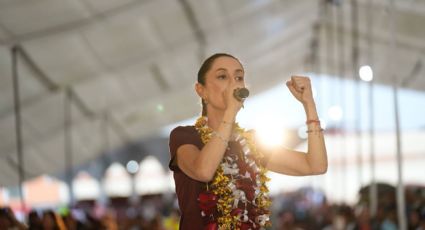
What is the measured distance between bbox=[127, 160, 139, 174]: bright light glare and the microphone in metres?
25.8

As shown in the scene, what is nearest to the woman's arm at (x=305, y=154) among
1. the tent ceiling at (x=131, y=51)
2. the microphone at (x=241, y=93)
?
the microphone at (x=241, y=93)

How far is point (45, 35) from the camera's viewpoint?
36.0 ft

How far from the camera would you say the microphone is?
101 inches

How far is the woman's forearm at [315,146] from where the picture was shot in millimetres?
2896

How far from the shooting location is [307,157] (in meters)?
2.92

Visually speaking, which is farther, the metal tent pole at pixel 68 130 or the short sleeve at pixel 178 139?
the metal tent pole at pixel 68 130

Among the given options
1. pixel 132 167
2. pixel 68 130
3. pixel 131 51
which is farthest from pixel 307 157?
pixel 132 167

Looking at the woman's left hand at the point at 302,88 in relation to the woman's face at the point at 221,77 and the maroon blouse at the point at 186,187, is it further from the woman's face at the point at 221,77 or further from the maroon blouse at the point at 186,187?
the maroon blouse at the point at 186,187

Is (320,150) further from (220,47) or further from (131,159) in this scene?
(131,159)

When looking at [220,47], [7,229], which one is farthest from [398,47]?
[7,229]

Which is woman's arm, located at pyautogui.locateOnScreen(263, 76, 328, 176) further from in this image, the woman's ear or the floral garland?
the woman's ear

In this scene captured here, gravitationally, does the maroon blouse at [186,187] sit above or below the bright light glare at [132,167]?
below

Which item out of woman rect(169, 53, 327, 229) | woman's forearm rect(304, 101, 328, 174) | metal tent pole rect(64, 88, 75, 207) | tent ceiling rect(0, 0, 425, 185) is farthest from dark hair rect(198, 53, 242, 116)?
metal tent pole rect(64, 88, 75, 207)

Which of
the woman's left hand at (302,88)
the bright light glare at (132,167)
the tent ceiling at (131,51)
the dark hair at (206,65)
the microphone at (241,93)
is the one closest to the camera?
the microphone at (241,93)
